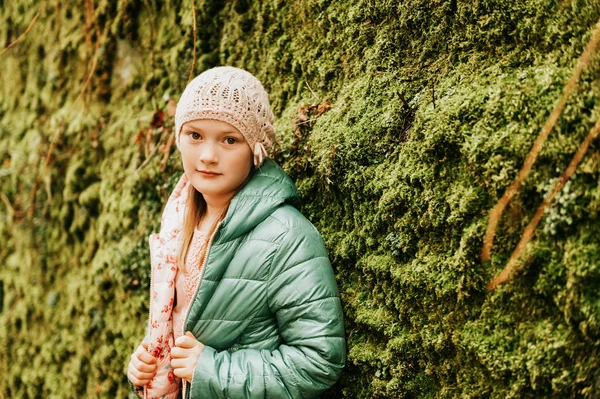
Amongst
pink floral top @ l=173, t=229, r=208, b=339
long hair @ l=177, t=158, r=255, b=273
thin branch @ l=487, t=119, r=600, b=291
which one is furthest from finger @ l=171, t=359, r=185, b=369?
thin branch @ l=487, t=119, r=600, b=291

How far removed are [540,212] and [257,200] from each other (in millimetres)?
1043

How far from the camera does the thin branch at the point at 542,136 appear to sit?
193 cm

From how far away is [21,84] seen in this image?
195 inches

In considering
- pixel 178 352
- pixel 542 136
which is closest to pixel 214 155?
pixel 178 352

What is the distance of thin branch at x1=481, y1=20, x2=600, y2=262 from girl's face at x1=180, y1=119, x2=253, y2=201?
98 cm

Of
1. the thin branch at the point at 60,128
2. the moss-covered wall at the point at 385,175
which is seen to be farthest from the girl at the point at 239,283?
the thin branch at the point at 60,128

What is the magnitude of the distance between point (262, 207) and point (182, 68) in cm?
146

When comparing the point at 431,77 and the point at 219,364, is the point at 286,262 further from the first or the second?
the point at 431,77

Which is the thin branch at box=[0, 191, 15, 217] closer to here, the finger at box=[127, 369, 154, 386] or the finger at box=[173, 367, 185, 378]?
the finger at box=[127, 369, 154, 386]

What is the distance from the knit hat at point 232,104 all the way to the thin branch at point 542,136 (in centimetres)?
93

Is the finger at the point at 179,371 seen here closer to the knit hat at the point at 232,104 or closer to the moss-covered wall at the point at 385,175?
the moss-covered wall at the point at 385,175

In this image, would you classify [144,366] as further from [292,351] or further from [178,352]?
[292,351]

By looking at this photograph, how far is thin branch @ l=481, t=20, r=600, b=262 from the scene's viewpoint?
1.93 metres

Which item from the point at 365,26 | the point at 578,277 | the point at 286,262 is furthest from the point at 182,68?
the point at 578,277
